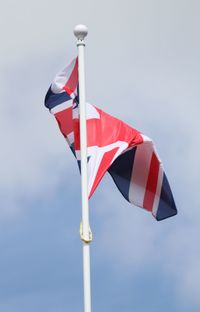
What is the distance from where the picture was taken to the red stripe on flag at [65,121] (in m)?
25.8

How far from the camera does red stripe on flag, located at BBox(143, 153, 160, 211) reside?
26.2 m

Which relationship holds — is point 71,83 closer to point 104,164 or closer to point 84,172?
point 104,164

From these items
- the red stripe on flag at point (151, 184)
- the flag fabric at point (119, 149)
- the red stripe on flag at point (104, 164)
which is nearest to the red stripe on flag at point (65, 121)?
the flag fabric at point (119, 149)

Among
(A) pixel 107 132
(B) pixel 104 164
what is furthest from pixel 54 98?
(B) pixel 104 164

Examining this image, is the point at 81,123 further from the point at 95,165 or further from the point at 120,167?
the point at 120,167

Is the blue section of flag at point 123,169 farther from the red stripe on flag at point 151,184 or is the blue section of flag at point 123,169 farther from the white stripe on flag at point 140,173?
the red stripe on flag at point 151,184

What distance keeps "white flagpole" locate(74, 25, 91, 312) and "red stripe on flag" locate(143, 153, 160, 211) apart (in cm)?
365

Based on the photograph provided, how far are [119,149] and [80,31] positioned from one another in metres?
3.48

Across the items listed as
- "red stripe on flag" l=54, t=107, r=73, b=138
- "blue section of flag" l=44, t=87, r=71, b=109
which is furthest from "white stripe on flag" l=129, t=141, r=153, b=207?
"blue section of flag" l=44, t=87, r=71, b=109

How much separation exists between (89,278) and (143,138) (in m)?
5.68

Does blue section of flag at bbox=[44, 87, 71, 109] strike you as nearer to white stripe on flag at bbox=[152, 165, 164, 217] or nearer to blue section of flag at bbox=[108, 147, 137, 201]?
blue section of flag at bbox=[108, 147, 137, 201]

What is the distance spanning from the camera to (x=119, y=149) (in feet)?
81.7

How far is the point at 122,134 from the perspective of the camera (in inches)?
1000

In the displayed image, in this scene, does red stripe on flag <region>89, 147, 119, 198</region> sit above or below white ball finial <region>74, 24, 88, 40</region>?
below
